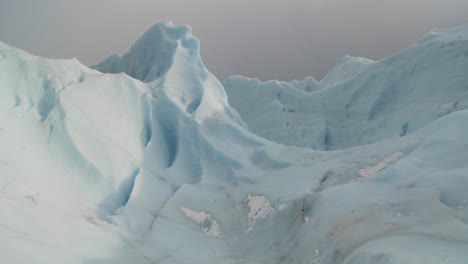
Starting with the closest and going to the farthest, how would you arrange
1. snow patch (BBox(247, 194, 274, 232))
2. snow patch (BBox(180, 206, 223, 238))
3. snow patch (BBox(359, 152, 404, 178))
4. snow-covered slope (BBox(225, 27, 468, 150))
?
snow patch (BBox(359, 152, 404, 178)) < snow patch (BBox(180, 206, 223, 238)) < snow patch (BBox(247, 194, 274, 232)) < snow-covered slope (BBox(225, 27, 468, 150))

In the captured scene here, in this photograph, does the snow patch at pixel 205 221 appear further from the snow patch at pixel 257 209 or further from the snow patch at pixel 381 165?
the snow patch at pixel 381 165

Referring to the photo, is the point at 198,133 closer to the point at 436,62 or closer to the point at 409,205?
the point at 409,205

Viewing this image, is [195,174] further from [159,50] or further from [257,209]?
[159,50]

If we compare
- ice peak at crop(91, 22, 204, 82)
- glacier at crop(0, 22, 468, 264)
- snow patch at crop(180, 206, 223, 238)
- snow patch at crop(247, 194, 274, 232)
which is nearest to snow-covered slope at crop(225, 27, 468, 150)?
glacier at crop(0, 22, 468, 264)

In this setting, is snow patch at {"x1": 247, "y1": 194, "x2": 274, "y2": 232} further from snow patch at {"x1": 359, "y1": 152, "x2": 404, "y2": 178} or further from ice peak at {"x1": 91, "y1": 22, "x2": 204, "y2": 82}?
ice peak at {"x1": 91, "y1": 22, "x2": 204, "y2": 82}

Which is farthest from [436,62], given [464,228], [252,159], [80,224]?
[80,224]

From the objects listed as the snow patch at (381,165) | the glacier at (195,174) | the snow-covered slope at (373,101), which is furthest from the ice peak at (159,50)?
the snow patch at (381,165)
